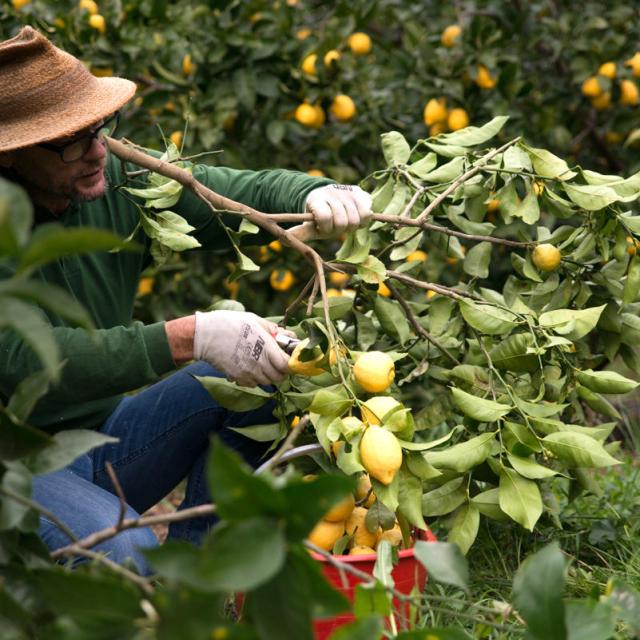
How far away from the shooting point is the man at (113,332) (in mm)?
1728

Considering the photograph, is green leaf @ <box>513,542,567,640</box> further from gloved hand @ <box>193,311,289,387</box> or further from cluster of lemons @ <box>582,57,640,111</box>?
cluster of lemons @ <box>582,57,640,111</box>

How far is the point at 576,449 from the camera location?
162cm

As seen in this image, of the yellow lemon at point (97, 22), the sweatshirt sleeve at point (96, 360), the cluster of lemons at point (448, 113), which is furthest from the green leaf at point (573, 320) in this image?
the yellow lemon at point (97, 22)

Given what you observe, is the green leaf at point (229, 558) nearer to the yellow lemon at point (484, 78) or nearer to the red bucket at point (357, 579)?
the red bucket at point (357, 579)

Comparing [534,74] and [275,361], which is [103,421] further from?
Result: [534,74]

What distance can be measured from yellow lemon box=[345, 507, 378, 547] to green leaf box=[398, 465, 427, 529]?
0.26 feet

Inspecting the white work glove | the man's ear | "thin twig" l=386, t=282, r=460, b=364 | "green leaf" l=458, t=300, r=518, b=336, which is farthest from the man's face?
"green leaf" l=458, t=300, r=518, b=336

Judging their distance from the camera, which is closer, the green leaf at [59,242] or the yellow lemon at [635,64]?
the green leaf at [59,242]

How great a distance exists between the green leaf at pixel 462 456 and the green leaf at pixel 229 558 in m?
0.76

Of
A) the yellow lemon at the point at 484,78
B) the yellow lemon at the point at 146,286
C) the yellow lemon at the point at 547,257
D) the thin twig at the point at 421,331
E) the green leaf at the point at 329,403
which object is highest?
the green leaf at the point at 329,403

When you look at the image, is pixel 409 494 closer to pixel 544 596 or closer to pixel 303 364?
pixel 303 364

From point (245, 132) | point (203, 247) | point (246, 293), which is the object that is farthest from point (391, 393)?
point (245, 132)

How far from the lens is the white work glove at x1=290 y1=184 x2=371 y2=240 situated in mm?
1903

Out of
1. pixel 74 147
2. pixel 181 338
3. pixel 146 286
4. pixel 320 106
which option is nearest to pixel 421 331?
pixel 181 338
